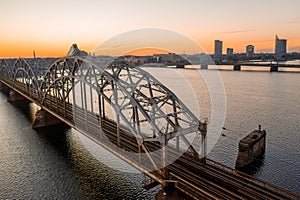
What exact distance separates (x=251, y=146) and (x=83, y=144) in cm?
3122

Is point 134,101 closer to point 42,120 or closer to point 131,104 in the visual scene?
point 131,104

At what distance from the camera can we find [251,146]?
39031 mm

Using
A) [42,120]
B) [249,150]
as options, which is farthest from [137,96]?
[42,120]

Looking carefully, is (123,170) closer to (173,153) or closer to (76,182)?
(76,182)

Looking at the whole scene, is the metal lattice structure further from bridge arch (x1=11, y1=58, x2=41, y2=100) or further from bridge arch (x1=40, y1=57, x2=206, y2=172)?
bridge arch (x1=11, y1=58, x2=41, y2=100)

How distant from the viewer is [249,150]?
127 feet

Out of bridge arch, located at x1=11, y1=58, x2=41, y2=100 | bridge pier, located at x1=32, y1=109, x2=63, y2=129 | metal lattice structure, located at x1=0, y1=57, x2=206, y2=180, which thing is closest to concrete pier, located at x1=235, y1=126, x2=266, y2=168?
metal lattice structure, located at x1=0, y1=57, x2=206, y2=180

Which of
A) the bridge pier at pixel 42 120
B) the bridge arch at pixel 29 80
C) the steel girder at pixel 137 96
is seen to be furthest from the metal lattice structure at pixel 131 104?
the bridge arch at pixel 29 80

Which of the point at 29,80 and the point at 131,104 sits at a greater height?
the point at 29,80

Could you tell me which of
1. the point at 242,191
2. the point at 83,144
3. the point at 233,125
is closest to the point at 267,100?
the point at 233,125

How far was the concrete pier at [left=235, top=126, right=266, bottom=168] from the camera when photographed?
38156 mm

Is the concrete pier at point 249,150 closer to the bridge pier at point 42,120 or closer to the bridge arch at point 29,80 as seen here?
the bridge pier at point 42,120

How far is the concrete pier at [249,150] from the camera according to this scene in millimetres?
38156

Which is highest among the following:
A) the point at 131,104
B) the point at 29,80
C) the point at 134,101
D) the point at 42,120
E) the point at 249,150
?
the point at 29,80
